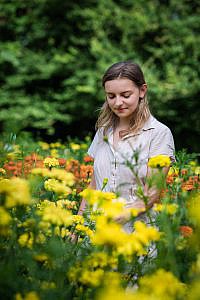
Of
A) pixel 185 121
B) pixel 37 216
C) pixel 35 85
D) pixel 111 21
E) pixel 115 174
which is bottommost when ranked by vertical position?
pixel 37 216

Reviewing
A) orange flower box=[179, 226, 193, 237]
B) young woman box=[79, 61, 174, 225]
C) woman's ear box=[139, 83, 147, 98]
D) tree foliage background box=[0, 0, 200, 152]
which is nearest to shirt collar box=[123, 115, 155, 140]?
young woman box=[79, 61, 174, 225]

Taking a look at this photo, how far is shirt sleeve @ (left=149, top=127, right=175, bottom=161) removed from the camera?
1.97 m

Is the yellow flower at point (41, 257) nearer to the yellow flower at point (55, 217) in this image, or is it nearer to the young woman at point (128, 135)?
the yellow flower at point (55, 217)

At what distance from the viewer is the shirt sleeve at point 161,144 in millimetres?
1972

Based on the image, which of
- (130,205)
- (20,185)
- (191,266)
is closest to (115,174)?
(130,205)

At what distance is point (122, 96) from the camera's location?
6.64 feet

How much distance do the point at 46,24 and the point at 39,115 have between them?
5.02 ft

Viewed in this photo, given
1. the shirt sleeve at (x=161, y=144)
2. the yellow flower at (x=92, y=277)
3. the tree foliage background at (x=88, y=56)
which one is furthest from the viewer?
the tree foliage background at (x=88, y=56)

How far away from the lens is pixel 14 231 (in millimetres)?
1296

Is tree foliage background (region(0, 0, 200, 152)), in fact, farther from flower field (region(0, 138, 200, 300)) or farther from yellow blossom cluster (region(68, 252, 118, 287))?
yellow blossom cluster (region(68, 252, 118, 287))

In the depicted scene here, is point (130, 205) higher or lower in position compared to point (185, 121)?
lower

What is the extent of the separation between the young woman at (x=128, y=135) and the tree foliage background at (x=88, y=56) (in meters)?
4.33

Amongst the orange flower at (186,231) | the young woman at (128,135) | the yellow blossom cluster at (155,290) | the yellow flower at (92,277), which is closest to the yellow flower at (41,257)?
Answer: the yellow flower at (92,277)

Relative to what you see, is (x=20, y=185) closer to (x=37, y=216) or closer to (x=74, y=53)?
(x=37, y=216)
